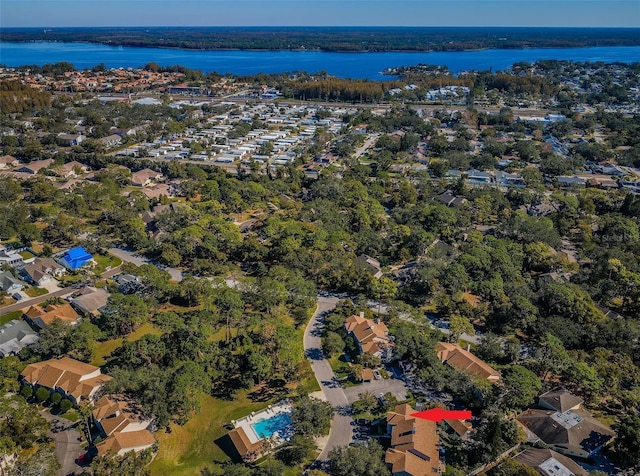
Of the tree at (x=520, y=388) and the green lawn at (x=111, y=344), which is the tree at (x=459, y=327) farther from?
the green lawn at (x=111, y=344)

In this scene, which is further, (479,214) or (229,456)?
(479,214)

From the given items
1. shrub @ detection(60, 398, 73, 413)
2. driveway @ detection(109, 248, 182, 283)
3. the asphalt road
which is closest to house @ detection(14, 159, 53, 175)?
driveway @ detection(109, 248, 182, 283)

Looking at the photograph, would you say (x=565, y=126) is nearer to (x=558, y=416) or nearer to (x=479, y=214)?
(x=479, y=214)

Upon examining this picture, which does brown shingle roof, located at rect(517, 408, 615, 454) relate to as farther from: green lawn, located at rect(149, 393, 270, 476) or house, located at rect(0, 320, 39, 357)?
house, located at rect(0, 320, 39, 357)

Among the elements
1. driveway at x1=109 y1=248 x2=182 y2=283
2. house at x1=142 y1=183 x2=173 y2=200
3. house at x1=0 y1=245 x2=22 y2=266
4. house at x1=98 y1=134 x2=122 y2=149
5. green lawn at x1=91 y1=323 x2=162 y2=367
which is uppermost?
house at x1=98 y1=134 x2=122 y2=149

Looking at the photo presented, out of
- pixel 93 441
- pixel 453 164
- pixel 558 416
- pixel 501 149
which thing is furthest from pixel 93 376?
pixel 501 149

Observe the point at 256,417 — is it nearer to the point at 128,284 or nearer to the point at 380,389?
the point at 380,389
